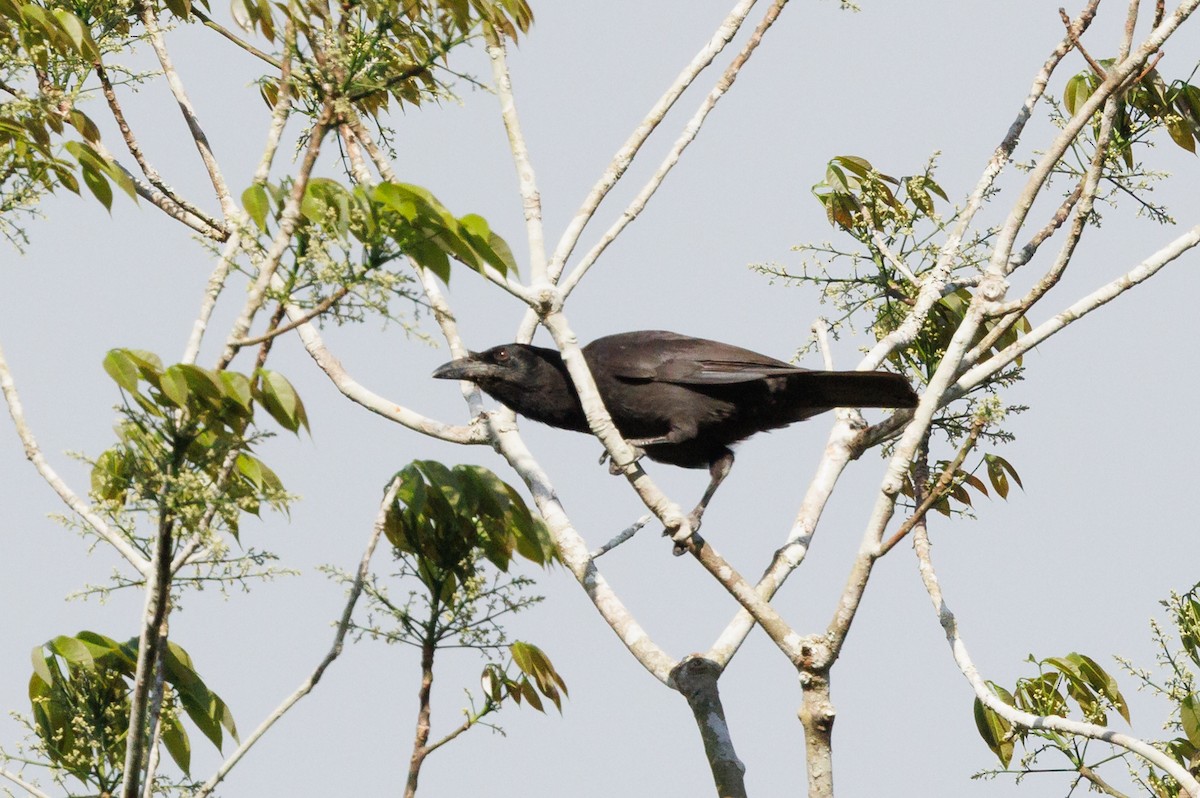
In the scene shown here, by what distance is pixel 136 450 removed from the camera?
3.83 meters

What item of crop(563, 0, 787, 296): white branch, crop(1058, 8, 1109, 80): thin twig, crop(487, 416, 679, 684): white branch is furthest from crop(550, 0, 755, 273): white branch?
crop(1058, 8, 1109, 80): thin twig

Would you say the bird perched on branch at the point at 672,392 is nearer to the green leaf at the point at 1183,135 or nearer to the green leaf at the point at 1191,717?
the green leaf at the point at 1183,135

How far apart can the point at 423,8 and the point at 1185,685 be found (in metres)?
3.80

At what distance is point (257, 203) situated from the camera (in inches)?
153

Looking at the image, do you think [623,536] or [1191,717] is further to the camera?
[623,536]

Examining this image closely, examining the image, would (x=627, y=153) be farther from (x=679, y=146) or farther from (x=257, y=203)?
(x=257, y=203)

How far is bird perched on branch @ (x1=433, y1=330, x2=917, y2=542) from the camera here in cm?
663

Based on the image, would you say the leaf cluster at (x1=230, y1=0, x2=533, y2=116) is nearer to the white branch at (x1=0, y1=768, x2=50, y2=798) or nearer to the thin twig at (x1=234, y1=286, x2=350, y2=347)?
the thin twig at (x1=234, y1=286, x2=350, y2=347)

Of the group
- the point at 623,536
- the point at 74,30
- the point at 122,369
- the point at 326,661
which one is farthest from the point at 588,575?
the point at 74,30

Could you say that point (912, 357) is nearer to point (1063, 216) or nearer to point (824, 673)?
point (1063, 216)

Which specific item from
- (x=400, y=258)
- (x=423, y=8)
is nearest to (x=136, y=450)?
(x=400, y=258)

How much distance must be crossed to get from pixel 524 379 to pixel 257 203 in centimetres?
286

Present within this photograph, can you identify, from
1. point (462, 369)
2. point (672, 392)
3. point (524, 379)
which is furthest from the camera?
point (672, 392)

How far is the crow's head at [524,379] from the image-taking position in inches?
257
